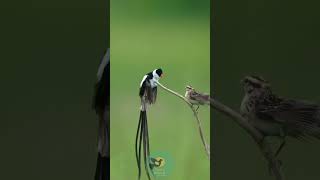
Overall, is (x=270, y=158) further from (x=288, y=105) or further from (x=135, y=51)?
(x=135, y=51)

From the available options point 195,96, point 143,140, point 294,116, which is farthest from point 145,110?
point 294,116

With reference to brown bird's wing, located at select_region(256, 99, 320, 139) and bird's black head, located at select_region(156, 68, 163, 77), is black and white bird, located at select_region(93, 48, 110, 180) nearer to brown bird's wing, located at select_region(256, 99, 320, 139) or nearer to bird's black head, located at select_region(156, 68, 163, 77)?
bird's black head, located at select_region(156, 68, 163, 77)

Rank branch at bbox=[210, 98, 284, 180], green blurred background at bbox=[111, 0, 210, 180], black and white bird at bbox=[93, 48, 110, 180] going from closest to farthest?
1. green blurred background at bbox=[111, 0, 210, 180]
2. black and white bird at bbox=[93, 48, 110, 180]
3. branch at bbox=[210, 98, 284, 180]

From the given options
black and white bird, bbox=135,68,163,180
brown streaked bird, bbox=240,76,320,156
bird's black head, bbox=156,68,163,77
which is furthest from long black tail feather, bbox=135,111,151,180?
brown streaked bird, bbox=240,76,320,156

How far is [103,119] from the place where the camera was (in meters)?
2.28

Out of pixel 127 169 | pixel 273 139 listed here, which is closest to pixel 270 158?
pixel 273 139

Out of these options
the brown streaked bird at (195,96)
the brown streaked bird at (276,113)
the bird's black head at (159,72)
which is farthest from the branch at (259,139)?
the bird's black head at (159,72)

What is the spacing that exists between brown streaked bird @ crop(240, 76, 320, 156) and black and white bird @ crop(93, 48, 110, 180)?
0.73 meters

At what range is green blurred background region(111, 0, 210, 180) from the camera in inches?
77.2

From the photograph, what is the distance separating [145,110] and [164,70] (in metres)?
0.20

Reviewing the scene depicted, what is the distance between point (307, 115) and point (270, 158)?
303 millimetres

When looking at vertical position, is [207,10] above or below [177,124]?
above

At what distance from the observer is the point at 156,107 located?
2.02 m

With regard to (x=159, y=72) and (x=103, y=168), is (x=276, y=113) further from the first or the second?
(x=103, y=168)
